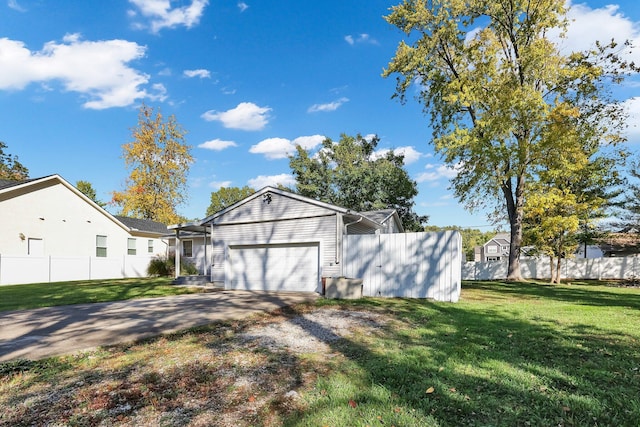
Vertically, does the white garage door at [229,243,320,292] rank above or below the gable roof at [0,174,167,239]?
below

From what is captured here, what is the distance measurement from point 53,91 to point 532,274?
107 feet

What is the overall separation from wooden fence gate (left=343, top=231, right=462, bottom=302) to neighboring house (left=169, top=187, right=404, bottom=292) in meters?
0.80

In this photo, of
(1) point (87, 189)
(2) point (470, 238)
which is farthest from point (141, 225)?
(2) point (470, 238)

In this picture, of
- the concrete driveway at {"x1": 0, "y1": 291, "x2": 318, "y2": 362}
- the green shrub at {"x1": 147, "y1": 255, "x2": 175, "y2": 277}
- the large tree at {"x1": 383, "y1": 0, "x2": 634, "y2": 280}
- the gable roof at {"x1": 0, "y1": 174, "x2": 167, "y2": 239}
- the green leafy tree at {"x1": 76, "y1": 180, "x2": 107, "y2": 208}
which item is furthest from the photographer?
the green leafy tree at {"x1": 76, "y1": 180, "x2": 107, "y2": 208}

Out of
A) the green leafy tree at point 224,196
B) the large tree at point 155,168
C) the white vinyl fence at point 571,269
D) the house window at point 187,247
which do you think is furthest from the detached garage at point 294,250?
the green leafy tree at point 224,196

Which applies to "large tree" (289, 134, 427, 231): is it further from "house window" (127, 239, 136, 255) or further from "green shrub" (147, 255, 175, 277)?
"house window" (127, 239, 136, 255)

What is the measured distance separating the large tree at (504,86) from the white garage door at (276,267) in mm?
8842

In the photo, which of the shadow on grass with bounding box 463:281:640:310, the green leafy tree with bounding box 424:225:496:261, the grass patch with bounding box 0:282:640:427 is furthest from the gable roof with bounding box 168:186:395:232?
the green leafy tree with bounding box 424:225:496:261

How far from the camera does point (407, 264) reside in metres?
10.6

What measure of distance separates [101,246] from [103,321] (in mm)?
18170

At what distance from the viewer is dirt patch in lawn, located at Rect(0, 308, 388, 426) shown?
293cm

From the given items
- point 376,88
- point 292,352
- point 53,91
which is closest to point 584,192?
point 376,88

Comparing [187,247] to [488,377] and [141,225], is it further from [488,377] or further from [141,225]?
[488,377]

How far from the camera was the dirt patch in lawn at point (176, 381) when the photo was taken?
293 centimetres
